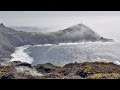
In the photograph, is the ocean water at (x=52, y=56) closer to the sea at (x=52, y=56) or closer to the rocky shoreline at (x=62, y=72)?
the sea at (x=52, y=56)

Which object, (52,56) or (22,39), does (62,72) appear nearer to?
→ (52,56)

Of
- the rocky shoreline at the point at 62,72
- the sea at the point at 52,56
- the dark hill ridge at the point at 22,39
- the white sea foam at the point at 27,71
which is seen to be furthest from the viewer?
the dark hill ridge at the point at 22,39

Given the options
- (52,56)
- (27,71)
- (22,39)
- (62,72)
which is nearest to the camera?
(62,72)

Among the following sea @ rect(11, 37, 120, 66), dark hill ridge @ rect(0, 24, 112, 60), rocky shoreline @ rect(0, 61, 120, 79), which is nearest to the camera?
rocky shoreline @ rect(0, 61, 120, 79)

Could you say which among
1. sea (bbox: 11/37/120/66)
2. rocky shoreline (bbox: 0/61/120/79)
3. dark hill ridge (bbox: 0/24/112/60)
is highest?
dark hill ridge (bbox: 0/24/112/60)

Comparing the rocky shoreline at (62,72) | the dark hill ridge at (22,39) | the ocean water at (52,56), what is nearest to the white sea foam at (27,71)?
the rocky shoreline at (62,72)

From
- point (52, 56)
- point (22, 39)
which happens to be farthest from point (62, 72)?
point (22, 39)

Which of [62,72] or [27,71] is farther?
[27,71]

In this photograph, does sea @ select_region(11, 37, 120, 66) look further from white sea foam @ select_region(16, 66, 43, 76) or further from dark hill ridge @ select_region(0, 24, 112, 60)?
white sea foam @ select_region(16, 66, 43, 76)

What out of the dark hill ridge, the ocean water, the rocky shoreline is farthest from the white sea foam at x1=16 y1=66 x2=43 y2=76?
the dark hill ridge

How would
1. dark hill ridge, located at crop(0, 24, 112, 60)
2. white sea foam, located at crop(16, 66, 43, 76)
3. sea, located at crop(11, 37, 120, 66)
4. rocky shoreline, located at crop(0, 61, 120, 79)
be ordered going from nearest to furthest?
rocky shoreline, located at crop(0, 61, 120, 79) → white sea foam, located at crop(16, 66, 43, 76) → sea, located at crop(11, 37, 120, 66) → dark hill ridge, located at crop(0, 24, 112, 60)
